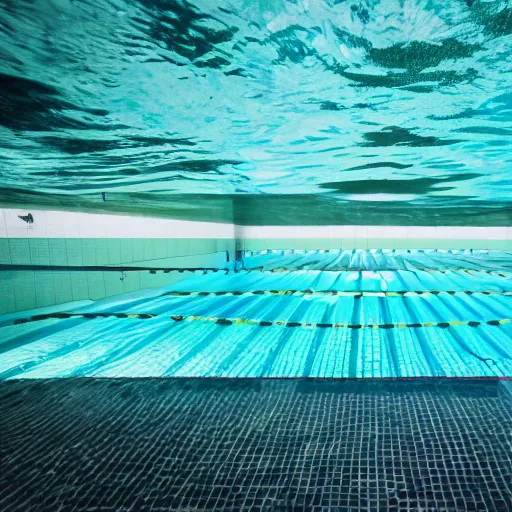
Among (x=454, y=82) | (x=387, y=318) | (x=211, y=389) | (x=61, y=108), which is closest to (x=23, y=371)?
(x=211, y=389)

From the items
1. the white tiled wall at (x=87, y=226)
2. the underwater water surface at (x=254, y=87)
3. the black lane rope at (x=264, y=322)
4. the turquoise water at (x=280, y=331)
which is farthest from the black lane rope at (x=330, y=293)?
the underwater water surface at (x=254, y=87)

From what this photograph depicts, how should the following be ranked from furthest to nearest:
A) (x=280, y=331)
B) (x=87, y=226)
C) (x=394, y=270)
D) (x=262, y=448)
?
(x=394, y=270) < (x=87, y=226) < (x=280, y=331) < (x=262, y=448)

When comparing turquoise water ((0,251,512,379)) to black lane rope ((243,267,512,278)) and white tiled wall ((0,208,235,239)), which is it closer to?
black lane rope ((243,267,512,278))

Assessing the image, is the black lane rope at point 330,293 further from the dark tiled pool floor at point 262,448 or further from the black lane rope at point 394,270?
the dark tiled pool floor at point 262,448

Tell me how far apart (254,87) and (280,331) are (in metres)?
3.60

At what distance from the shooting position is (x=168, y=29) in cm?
139

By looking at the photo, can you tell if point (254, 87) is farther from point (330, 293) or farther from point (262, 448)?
point (330, 293)

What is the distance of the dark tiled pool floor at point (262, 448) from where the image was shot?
1494 millimetres

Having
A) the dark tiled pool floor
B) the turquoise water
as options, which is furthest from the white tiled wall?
the dark tiled pool floor

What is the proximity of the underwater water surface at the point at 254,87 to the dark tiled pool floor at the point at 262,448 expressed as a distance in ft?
6.09

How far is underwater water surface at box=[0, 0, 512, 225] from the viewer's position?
1304 millimetres

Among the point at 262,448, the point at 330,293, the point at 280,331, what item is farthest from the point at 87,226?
the point at 262,448

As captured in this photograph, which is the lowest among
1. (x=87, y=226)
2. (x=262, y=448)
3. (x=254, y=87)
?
(x=262, y=448)

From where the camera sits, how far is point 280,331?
489 cm
